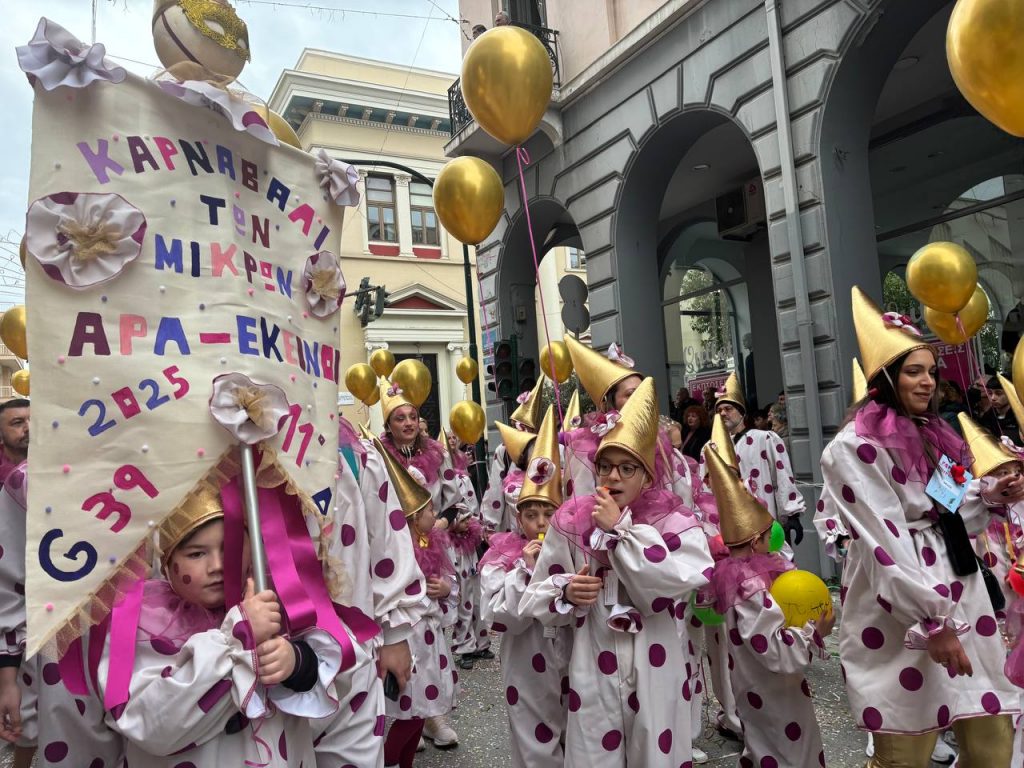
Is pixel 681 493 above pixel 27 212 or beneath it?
beneath

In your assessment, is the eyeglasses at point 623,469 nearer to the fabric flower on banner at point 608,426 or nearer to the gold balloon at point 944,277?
the fabric flower on banner at point 608,426

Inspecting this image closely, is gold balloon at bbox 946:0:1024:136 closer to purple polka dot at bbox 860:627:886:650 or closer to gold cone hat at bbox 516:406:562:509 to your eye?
purple polka dot at bbox 860:627:886:650

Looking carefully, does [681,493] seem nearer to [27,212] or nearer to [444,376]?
[27,212]

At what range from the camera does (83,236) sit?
1.74 meters

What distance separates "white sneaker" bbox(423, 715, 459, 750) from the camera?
447 cm

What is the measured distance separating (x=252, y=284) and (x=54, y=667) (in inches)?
72.4

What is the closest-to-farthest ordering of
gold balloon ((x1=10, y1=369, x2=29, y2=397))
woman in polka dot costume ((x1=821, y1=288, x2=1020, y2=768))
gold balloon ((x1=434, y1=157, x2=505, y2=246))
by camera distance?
woman in polka dot costume ((x1=821, y1=288, x2=1020, y2=768)) < gold balloon ((x1=434, y1=157, x2=505, y2=246)) < gold balloon ((x1=10, y1=369, x2=29, y2=397))

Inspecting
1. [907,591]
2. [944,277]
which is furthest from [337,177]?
[944,277]

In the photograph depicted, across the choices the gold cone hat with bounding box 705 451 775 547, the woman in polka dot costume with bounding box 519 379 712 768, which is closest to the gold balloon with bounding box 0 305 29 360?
the woman in polka dot costume with bounding box 519 379 712 768

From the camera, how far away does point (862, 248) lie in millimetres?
7238

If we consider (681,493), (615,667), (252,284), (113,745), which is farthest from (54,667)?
(681,493)

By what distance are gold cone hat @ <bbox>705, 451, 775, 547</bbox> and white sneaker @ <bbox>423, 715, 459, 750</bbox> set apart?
2230mm

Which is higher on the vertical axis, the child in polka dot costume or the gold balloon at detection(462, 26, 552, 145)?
the gold balloon at detection(462, 26, 552, 145)

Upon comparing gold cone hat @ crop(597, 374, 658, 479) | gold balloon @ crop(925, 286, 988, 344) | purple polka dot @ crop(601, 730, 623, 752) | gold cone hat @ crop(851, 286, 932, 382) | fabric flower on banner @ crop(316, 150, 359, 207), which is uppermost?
fabric flower on banner @ crop(316, 150, 359, 207)
